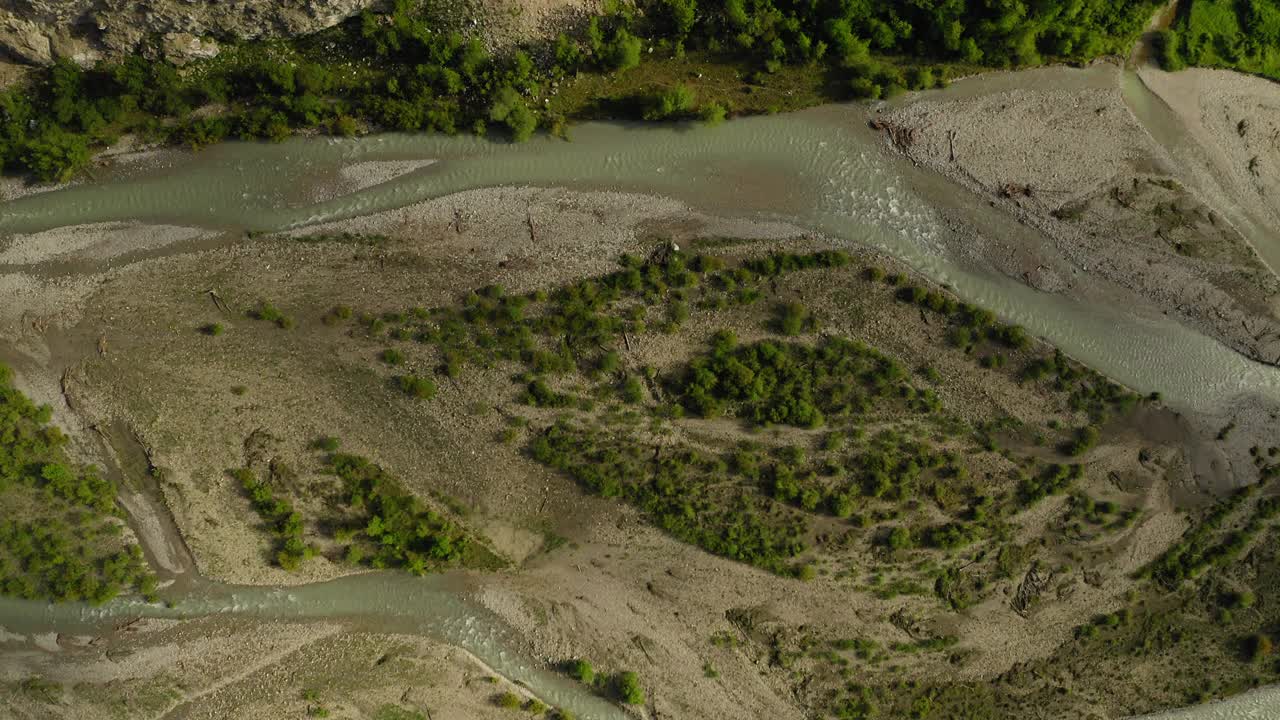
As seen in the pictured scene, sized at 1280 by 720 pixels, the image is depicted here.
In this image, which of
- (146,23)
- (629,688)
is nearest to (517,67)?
(146,23)

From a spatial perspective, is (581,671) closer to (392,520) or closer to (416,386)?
(392,520)

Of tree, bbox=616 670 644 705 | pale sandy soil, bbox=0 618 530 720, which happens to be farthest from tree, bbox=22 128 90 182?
tree, bbox=616 670 644 705

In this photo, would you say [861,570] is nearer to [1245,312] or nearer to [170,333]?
[1245,312]

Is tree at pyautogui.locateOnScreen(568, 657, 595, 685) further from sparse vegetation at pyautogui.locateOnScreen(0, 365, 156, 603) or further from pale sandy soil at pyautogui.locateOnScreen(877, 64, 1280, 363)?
pale sandy soil at pyautogui.locateOnScreen(877, 64, 1280, 363)

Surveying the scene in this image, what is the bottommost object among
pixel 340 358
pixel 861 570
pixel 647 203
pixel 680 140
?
pixel 861 570

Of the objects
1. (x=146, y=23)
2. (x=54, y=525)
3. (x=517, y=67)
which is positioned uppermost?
(x=146, y=23)

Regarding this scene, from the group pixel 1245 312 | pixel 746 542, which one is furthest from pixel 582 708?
pixel 1245 312

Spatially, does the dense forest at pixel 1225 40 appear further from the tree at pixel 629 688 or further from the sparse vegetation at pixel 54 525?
the sparse vegetation at pixel 54 525
